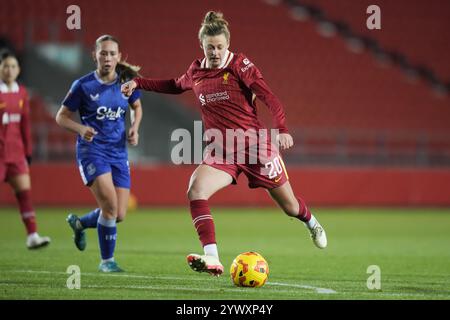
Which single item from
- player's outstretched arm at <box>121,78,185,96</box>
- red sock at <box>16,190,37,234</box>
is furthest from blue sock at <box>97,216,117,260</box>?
red sock at <box>16,190,37,234</box>

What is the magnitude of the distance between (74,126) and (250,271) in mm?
2336

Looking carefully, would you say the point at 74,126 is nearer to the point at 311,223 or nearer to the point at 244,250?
the point at 311,223

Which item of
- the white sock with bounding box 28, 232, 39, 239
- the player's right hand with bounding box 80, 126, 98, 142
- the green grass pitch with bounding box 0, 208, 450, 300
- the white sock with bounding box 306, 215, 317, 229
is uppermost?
the player's right hand with bounding box 80, 126, 98, 142

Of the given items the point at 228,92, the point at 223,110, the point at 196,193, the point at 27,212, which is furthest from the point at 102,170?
the point at 27,212

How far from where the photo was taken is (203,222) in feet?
23.2

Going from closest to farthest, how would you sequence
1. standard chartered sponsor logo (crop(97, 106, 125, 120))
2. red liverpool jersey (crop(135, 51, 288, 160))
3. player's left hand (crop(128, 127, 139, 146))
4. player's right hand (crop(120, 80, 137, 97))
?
1. red liverpool jersey (crop(135, 51, 288, 160))
2. player's right hand (crop(120, 80, 137, 97))
3. standard chartered sponsor logo (crop(97, 106, 125, 120))
4. player's left hand (crop(128, 127, 139, 146))

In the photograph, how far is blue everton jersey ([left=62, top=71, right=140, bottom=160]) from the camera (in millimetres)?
8117

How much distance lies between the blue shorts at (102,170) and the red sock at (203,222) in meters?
1.35

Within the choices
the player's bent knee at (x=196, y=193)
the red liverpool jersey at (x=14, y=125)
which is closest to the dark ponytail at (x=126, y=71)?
the player's bent knee at (x=196, y=193)

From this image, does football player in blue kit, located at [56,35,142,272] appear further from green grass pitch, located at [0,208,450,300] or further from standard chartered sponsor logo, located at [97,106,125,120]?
green grass pitch, located at [0,208,450,300]

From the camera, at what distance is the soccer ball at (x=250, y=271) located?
269 inches

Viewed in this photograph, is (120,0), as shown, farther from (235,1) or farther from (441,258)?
(441,258)

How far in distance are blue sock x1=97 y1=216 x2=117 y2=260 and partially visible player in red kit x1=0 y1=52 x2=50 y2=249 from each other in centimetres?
Answer: 240

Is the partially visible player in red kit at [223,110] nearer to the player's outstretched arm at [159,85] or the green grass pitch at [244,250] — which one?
the player's outstretched arm at [159,85]
